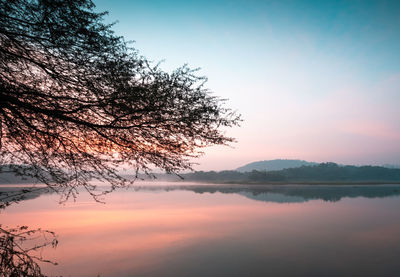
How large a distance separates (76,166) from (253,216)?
16612 millimetres

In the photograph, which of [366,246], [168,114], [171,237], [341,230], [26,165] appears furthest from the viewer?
[341,230]

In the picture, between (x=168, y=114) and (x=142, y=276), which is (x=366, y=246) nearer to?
(x=142, y=276)

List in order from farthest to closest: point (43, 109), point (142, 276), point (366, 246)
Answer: point (366, 246), point (142, 276), point (43, 109)

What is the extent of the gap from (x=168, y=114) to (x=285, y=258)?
8.67 meters

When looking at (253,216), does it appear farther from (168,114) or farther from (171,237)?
(168,114)

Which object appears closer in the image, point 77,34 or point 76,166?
point 77,34

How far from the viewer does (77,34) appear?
4086mm

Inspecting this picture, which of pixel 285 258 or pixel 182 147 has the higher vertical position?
pixel 182 147

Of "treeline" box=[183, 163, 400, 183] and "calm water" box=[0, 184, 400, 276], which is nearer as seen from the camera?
"calm water" box=[0, 184, 400, 276]

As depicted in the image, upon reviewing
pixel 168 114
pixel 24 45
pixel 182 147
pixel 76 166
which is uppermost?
pixel 24 45

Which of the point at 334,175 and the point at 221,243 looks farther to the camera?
the point at 334,175

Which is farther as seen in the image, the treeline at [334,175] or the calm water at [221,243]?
the treeline at [334,175]

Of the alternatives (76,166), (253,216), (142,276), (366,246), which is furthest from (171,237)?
(76,166)

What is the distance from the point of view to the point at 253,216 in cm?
1892
